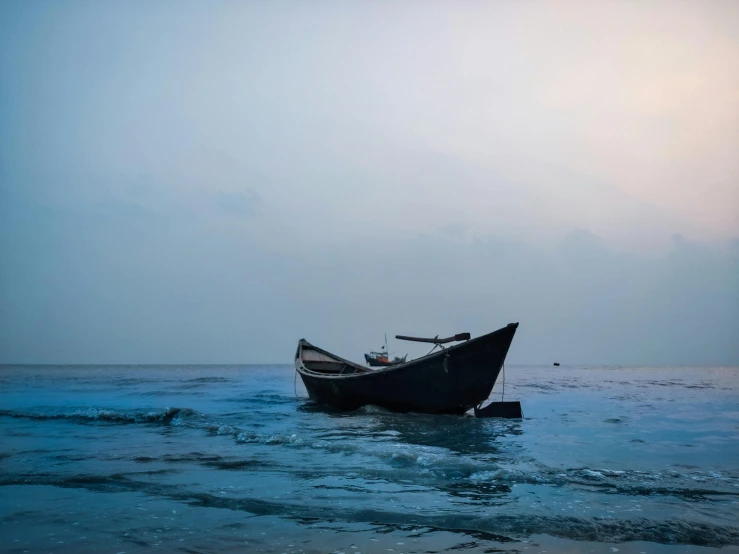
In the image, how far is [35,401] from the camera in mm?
24859

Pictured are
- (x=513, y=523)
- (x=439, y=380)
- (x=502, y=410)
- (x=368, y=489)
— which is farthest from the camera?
(x=502, y=410)

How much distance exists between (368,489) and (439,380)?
28.8ft

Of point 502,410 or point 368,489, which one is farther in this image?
point 502,410

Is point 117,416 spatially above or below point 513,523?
below

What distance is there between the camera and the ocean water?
17.3ft

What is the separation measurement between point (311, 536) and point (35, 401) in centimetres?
2510

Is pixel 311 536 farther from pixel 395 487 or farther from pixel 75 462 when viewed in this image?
pixel 75 462

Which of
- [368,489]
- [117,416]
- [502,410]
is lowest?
[117,416]

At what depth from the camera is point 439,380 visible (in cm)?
1577

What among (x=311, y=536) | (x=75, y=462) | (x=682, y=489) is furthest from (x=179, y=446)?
(x=682, y=489)

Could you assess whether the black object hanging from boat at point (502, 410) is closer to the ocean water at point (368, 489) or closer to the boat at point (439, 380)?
the boat at point (439, 380)

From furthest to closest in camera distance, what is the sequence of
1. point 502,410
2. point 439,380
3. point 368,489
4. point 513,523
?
point 502,410 → point 439,380 → point 368,489 → point 513,523

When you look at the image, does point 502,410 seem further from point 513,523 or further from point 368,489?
point 513,523

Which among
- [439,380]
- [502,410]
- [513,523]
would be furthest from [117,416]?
[513,523]
